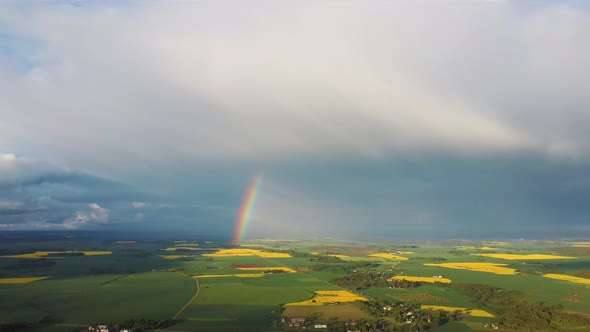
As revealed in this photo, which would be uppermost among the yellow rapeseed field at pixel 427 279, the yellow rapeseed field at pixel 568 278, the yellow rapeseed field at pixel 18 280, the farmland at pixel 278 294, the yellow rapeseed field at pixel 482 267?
the yellow rapeseed field at pixel 568 278

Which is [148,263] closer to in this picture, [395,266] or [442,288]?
[395,266]

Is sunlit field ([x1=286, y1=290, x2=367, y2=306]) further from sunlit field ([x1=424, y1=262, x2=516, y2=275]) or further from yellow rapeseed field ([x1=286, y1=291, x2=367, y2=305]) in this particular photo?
sunlit field ([x1=424, y1=262, x2=516, y2=275])

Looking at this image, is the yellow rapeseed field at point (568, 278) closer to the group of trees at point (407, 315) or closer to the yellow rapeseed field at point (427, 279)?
the yellow rapeseed field at point (427, 279)

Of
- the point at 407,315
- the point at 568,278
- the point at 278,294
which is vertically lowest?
the point at 278,294

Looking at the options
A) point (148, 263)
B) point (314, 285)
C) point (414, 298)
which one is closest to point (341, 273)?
point (314, 285)

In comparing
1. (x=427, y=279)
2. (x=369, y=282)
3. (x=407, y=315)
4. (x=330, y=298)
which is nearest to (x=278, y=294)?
(x=330, y=298)

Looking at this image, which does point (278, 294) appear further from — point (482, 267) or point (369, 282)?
point (482, 267)

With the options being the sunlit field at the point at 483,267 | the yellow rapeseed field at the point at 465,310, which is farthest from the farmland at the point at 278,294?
the sunlit field at the point at 483,267

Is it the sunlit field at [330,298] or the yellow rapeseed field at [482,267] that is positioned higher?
the yellow rapeseed field at [482,267]
